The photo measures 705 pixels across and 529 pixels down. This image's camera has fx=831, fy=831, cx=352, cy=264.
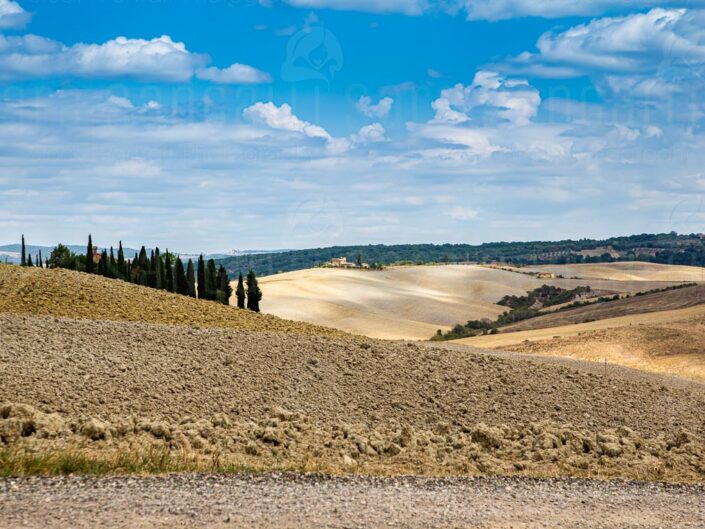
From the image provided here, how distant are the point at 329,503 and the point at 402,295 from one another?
344 feet

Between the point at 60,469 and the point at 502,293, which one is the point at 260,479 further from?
the point at 502,293

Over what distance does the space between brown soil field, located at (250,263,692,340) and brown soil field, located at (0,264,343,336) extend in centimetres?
3808

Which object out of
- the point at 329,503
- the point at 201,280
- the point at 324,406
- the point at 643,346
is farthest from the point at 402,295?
the point at 329,503

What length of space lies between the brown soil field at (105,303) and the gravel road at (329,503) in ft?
72.8

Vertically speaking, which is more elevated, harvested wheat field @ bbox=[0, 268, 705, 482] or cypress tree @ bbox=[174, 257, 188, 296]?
cypress tree @ bbox=[174, 257, 188, 296]

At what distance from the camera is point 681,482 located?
16.5 metres

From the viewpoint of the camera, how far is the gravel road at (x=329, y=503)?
453 inches

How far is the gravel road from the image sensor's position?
11.5m

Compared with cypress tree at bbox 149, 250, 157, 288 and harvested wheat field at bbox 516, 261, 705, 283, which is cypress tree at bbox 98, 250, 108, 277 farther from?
harvested wheat field at bbox 516, 261, 705, 283

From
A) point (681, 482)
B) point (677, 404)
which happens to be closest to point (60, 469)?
point (681, 482)

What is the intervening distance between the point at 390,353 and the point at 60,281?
20431 millimetres

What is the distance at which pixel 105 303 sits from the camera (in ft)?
122

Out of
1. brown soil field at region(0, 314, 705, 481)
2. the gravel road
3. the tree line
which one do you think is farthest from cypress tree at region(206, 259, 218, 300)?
the gravel road

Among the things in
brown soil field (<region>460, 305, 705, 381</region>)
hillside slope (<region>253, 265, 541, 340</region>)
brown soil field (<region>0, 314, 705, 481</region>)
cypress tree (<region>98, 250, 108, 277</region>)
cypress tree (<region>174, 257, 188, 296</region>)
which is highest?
cypress tree (<region>98, 250, 108, 277</region>)
